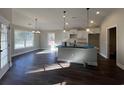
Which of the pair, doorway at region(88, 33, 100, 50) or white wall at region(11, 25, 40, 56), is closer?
white wall at region(11, 25, 40, 56)

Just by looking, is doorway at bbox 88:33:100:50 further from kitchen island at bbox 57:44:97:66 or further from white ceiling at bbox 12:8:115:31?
kitchen island at bbox 57:44:97:66

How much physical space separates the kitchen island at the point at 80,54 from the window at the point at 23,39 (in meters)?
4.06

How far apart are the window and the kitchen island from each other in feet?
13.3

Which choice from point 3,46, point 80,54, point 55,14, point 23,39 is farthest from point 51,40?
point 3,46

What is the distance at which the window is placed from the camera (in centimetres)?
932

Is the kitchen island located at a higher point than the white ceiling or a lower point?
lower

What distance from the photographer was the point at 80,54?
642cm

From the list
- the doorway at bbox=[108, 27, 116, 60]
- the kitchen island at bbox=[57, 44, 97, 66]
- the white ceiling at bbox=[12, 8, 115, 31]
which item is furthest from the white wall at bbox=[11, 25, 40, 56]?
the doorway at bbox=[108, 27, 116, 60]

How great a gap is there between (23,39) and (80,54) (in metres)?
5.98

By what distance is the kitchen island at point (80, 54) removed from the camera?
607 centimetres

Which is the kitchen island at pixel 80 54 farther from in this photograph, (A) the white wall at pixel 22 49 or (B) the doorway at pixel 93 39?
(B) the doorway at pixel 93 39

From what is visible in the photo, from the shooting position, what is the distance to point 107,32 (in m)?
7.82

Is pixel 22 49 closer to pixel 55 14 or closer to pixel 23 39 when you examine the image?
pixel 23 39
